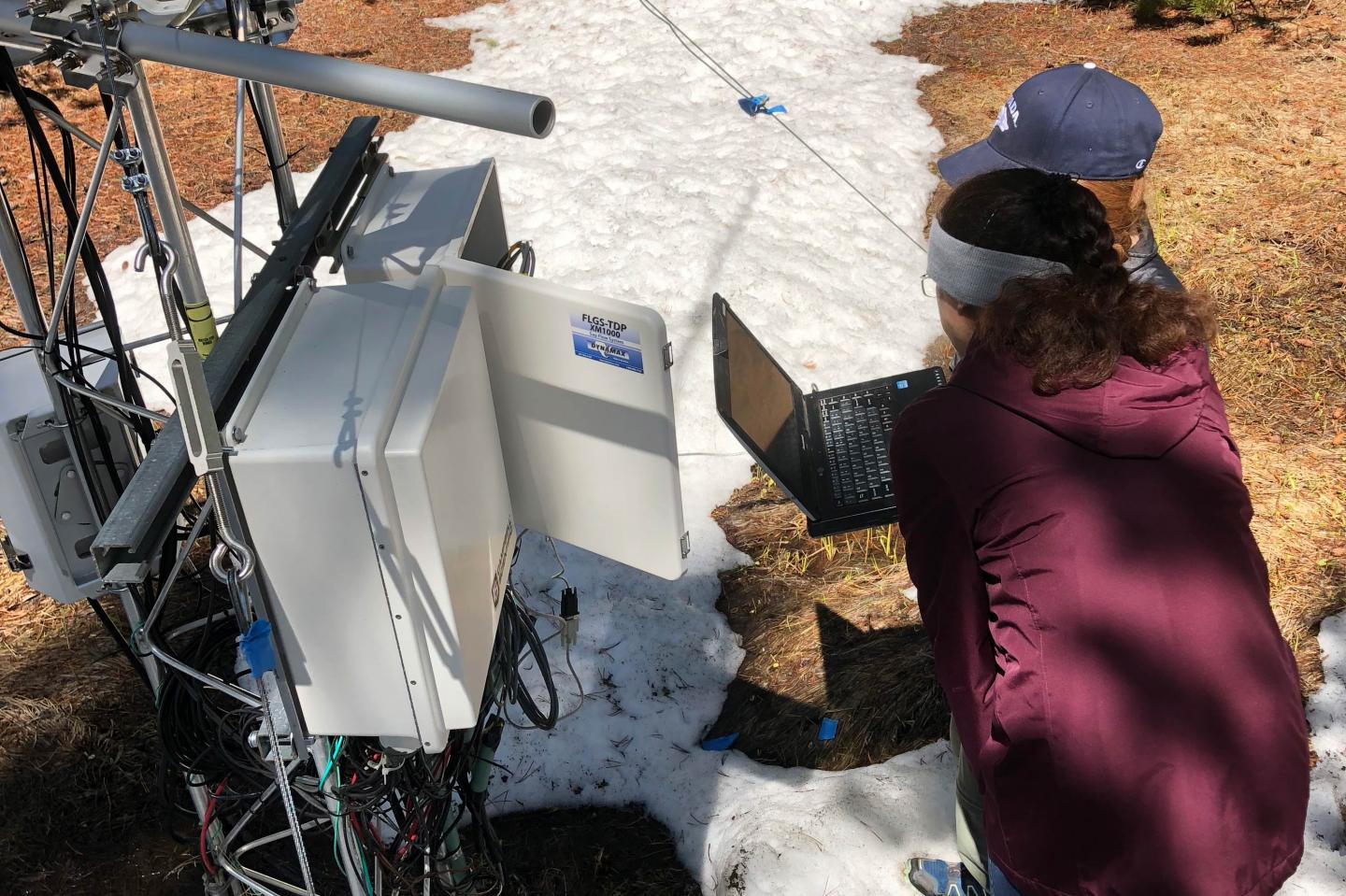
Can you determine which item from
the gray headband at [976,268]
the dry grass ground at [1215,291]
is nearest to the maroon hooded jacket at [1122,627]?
the gray headband at [976,268]

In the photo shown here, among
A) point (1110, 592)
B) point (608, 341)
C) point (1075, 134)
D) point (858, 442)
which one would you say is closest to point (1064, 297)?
point (1110, 592)

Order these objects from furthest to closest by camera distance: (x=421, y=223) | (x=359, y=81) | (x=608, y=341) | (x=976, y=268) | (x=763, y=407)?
(x=763, y=407) < (x=421, y=223) < (x=608, y=341) < (x=976, y=268) < (x=359, y=81)

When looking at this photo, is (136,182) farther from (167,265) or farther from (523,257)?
(523,257)

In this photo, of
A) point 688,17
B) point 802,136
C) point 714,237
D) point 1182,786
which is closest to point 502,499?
point 1182,786

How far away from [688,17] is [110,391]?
6625 millimetres

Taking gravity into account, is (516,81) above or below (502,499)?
below

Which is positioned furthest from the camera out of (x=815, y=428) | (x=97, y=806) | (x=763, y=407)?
(x=97, y=806)

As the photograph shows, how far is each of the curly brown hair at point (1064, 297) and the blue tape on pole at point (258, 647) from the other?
4.22ft

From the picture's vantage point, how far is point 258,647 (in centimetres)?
182

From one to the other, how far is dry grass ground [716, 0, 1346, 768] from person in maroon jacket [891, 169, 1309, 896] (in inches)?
62.9

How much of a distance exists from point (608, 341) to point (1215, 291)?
456cm

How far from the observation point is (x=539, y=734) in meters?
3.76

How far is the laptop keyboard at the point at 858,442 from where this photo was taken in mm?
3100

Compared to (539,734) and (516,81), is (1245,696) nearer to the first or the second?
(539,734)
